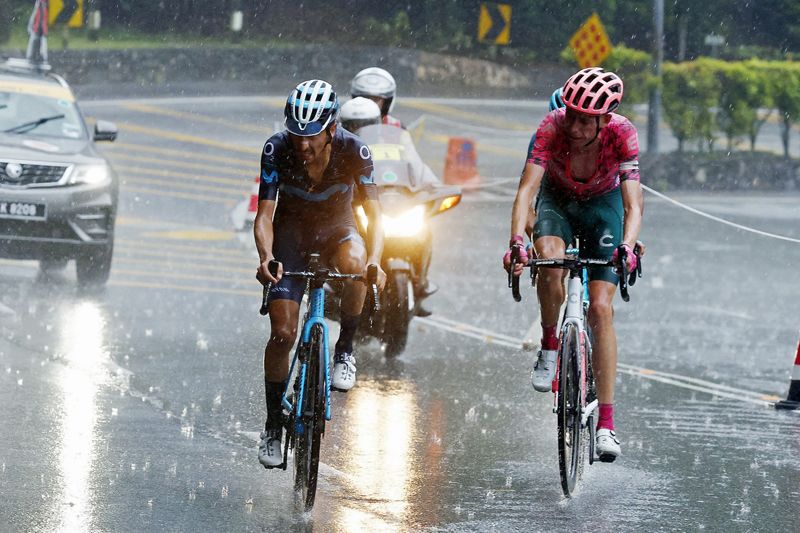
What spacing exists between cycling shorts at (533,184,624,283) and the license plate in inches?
285

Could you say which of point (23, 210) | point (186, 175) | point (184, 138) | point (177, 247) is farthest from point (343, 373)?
point (184, 138)

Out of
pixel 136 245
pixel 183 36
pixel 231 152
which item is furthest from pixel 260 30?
pixel 136 245

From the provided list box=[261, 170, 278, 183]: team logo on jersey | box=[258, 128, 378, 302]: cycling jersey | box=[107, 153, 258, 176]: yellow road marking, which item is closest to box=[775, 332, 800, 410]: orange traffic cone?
box=[258, 128, 378, 302]: cycling jersey

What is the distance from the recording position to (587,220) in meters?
9.09

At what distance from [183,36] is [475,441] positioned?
40009 mm

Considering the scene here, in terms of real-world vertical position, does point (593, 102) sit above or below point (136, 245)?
above

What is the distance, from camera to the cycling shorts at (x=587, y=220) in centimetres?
905

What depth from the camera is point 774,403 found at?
11.3m

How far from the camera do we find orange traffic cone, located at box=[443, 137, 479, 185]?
28703mm

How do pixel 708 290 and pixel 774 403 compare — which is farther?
pixel 708 290

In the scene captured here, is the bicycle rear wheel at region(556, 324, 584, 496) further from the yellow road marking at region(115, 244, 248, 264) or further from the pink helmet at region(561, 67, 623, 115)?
the yellow road marking at region(115, 244, 248, 264)

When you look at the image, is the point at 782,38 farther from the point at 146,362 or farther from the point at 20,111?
the point at 146,362

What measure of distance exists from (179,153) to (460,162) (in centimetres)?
566

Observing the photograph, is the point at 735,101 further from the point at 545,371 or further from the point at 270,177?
the point at 270,177
